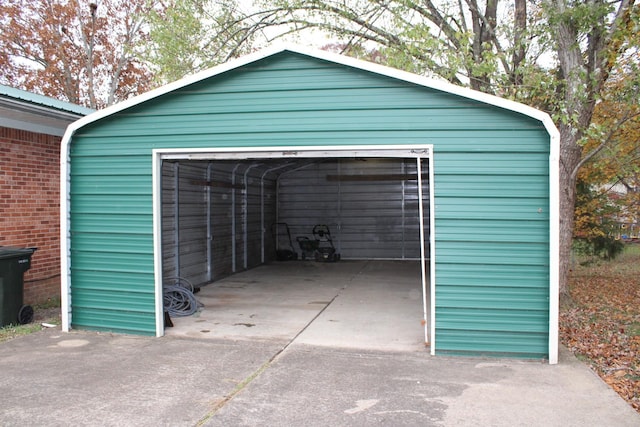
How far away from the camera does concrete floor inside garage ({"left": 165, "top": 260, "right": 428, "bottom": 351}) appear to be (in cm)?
612

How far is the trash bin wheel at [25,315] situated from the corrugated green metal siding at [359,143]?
73cm

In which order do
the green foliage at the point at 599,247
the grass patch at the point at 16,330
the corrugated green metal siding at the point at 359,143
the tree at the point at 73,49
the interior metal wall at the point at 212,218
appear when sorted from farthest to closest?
the tree at the point at 73,49, the green foliage at the point at 599,247, the interior metal wall at the point at 212,218, the grass patch at the point at 16,330, the corrugated green metal siding at the point at 359,143

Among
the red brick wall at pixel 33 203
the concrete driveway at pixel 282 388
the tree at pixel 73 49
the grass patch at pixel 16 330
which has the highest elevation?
the tree at pixel 73 49

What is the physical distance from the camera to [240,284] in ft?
33.6

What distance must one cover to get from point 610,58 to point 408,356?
5850 millimetres

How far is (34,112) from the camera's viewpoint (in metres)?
6.43

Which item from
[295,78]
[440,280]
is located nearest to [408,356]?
[440,280]

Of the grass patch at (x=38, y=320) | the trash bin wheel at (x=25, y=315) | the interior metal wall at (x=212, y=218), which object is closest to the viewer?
the grass patch at (x=38, y=320)

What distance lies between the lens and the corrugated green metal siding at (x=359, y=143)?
16.8 feet

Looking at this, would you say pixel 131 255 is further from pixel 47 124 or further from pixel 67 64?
pixel 67 64

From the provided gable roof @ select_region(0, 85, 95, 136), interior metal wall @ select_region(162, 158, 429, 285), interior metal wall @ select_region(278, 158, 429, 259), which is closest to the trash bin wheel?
gable roof @ select_region(0, 85, 95, 136)

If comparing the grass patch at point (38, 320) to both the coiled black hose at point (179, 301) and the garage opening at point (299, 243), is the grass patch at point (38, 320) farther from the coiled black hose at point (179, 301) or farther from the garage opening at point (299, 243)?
the garage opening at point (299, 243)

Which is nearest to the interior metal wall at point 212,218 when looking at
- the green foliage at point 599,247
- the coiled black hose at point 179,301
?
the coiled black hose at point 179,301

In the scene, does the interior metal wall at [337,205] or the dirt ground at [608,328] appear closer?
the dirt ground at [608,328]
